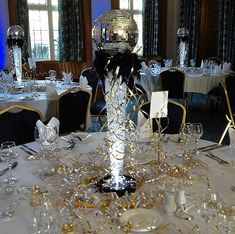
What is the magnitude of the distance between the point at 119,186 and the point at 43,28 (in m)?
6.48

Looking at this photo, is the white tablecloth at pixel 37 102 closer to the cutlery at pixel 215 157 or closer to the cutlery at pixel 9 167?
the cutlery at pixel 9 167

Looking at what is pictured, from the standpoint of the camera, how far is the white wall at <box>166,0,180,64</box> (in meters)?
8.74

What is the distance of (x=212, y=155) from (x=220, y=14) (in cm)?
687

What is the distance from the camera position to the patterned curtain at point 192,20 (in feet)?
27.3

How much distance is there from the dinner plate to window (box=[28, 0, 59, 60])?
6484 mm

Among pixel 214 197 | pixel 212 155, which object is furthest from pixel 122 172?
pixel 212 155

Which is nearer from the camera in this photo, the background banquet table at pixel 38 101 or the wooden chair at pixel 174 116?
the wooden chair at pixel 174 116

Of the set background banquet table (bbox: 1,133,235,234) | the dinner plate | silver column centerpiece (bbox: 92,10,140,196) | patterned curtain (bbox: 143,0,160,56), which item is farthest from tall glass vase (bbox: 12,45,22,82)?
patterned curtain (bbox: 143,0,160,56)

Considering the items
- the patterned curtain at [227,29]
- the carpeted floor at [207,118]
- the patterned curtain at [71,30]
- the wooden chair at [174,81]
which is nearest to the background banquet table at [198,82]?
the wooden chair at [174,81]

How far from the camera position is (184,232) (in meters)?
1.13

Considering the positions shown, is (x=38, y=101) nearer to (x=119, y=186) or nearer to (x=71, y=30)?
(x=119, y=186)

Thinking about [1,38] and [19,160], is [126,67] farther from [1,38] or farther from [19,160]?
[1,38]

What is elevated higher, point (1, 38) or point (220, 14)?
point (220, 14)

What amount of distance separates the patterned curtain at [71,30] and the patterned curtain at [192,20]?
2.90 m
